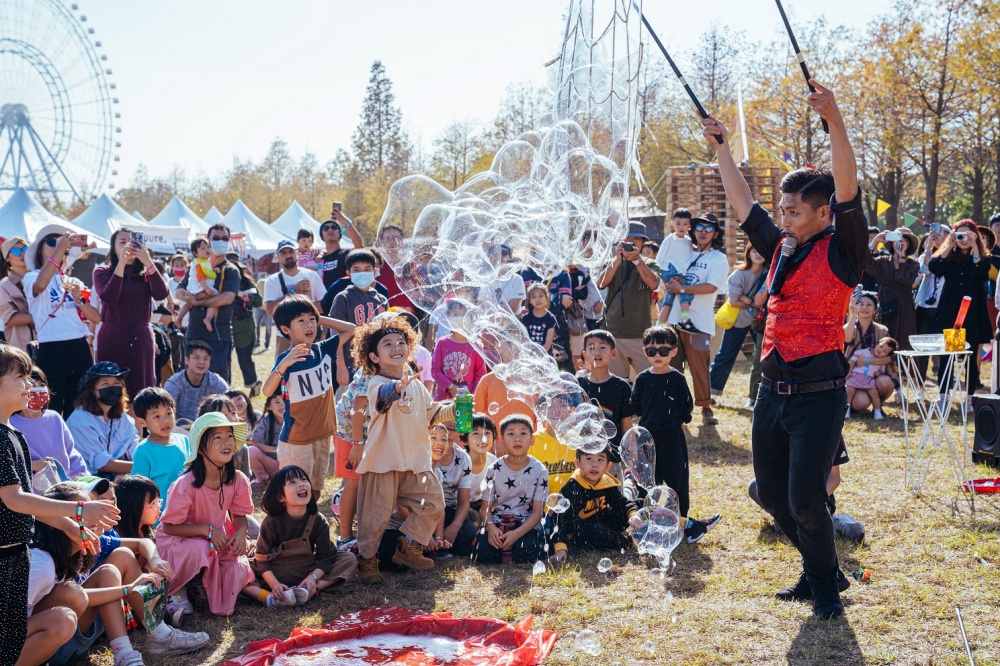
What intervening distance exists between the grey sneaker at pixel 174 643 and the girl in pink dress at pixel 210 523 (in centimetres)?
29

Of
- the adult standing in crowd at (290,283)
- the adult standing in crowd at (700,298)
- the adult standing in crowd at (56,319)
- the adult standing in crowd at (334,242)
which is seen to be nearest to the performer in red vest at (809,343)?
the adult standing in crowd at (700,298)

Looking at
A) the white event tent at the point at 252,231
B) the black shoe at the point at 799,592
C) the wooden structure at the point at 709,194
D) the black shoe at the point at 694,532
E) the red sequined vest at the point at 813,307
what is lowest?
the black shoe at the point at 799,592

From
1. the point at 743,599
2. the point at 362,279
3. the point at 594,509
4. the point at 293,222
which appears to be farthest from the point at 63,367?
the point at 293,222

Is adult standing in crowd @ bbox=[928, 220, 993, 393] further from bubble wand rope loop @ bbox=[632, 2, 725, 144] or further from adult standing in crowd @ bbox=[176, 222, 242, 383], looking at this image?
adult standing in crowd @ bbox=[176, 222, 242, 383]

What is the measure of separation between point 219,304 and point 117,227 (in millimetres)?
14935

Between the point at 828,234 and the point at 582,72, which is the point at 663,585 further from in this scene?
the point at 582,72

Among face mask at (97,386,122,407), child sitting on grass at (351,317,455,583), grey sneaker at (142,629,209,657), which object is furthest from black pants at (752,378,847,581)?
face mask at (97,386,122,407)

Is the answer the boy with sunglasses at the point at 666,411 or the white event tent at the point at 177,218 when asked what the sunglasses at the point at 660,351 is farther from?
the white event tent at the point at 177,218

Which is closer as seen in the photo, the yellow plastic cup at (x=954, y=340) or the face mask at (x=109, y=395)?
the face mask at (x=109, y=395)

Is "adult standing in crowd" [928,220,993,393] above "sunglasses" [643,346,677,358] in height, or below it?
above

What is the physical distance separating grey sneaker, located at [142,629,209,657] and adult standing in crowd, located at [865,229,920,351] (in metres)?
8.04

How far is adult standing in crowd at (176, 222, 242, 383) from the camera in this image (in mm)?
8562

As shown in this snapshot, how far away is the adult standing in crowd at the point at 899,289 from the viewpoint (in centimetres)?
957

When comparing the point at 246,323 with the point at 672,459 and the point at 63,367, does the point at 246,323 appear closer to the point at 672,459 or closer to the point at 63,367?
the point at 63,367
